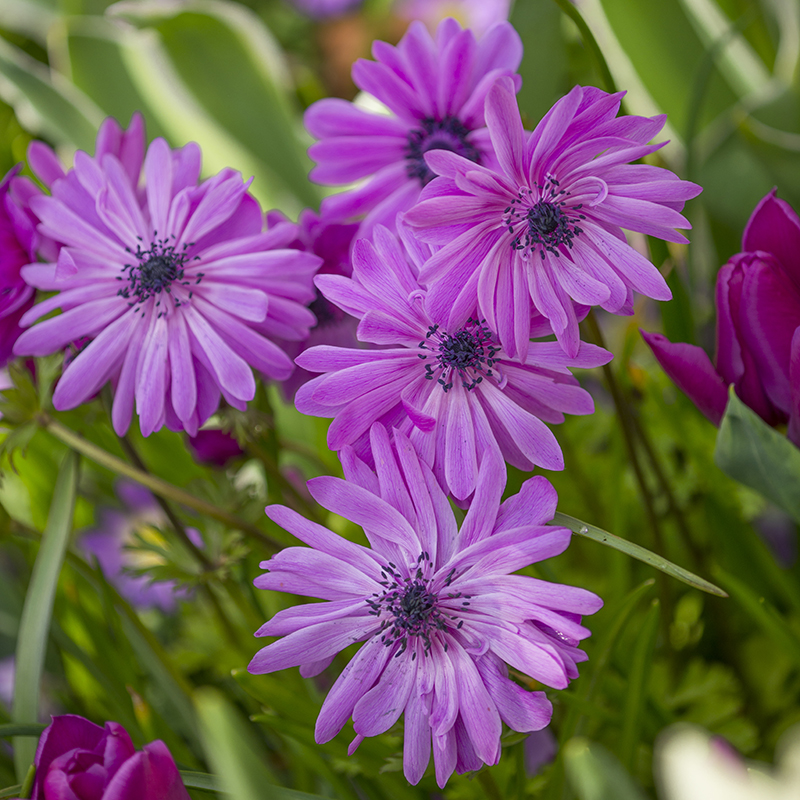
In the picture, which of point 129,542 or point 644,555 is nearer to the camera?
point 644,555

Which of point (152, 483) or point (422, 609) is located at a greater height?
point (152, 483)

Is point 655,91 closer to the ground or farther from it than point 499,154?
farther from it

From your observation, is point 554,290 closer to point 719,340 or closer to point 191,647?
point 719,340

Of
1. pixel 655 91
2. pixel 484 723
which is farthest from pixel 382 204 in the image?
pixel 655 91

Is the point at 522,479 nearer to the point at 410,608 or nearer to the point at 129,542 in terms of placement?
the point at 410,608

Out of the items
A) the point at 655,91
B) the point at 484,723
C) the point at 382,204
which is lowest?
the point at 484,723

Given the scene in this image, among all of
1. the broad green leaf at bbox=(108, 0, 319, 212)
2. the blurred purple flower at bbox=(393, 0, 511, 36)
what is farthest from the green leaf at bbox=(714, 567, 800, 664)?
the blurred purple flower at bbox=(393, 0, 511, 36)

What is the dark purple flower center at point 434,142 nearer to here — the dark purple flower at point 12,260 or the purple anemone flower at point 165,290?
the purple anemone flower at point 165,290

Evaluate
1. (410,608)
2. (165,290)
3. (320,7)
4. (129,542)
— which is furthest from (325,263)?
(320,7)
